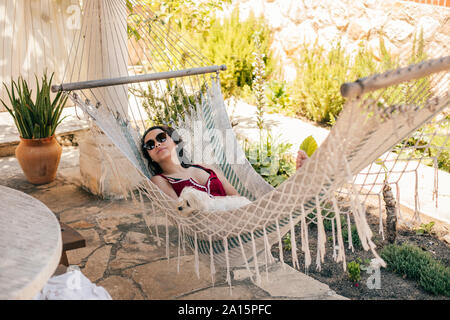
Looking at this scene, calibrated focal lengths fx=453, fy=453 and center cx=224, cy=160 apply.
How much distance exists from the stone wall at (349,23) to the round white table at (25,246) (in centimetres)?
361

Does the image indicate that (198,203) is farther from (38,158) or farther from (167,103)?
(38,158)

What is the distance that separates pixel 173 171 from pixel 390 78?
1.35 m

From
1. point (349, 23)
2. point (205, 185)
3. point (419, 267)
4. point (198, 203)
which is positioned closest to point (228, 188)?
point (205, 185)

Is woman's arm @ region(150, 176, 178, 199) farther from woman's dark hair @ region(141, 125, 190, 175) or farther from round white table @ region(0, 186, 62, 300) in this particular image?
round white table @ region(0, 186, 62, 300)

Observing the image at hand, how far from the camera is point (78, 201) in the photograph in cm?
288

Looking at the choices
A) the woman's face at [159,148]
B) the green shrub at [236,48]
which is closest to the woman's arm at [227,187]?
the woman's face at [159,148]

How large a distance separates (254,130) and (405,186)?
5.14 feet

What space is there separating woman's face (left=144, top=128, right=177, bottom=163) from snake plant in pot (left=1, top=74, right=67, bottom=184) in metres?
0.93

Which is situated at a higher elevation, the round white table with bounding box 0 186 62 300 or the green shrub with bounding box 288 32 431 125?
the green shrub with bounding box 288 32 431 125

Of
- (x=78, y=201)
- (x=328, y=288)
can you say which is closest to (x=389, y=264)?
(x=328, y=288)

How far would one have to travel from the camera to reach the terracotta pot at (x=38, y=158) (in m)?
3.03

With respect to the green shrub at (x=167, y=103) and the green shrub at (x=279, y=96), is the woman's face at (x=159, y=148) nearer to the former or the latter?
the green shrub at (x=167, y=103)

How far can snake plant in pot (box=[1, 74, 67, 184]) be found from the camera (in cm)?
292

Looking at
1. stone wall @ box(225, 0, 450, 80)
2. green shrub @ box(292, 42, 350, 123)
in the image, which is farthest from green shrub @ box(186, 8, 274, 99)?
green shrub @ box(292, 42, 350, 123)
